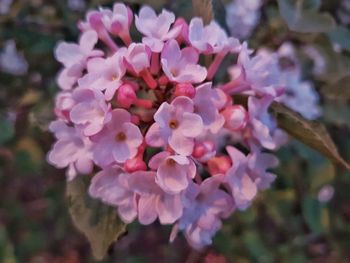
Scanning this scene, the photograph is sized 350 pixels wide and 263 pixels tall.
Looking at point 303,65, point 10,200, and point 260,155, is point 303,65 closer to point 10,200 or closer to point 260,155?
point 260,155

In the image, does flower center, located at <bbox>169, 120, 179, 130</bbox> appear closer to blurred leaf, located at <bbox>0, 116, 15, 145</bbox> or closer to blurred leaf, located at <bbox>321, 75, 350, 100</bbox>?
blurred leaf, located at <bbox>321, 75, 350, 100</bbox>

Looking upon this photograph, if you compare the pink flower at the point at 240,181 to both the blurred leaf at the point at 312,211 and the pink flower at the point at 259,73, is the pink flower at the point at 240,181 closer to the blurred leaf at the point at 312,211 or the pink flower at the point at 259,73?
the pink flower at the point at 259,73

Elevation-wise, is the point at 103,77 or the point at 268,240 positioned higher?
the point at 103,77

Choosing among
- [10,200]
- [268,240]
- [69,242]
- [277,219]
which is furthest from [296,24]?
[69,242]

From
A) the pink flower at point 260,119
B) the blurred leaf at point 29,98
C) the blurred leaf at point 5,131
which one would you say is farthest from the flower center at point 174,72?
the blurred leaf at point 29,98

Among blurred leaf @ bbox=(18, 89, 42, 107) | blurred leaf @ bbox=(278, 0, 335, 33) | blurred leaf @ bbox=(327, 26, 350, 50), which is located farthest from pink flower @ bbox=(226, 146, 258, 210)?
blurred leaf @ bbox=(18, 89, 42, 107)

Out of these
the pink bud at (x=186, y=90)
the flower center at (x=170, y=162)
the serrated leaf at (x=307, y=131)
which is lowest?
the serrated leaf at (x=307, y=131)
